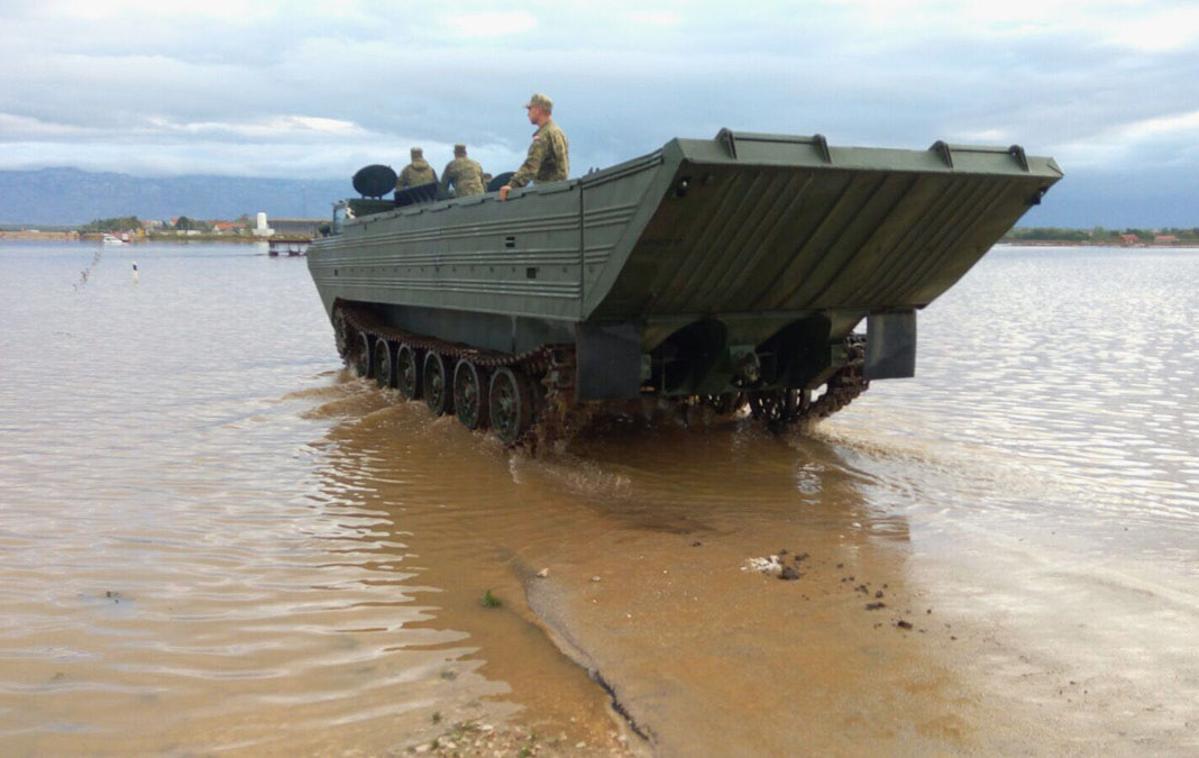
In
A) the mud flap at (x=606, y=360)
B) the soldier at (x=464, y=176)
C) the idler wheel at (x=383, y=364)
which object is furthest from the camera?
the idler wheel at (x=383, y=364)

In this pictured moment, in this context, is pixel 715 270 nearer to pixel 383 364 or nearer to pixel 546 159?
pixel 546 159

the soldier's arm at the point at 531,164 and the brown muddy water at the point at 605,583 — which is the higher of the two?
the soldier's arm at the point at 531,164

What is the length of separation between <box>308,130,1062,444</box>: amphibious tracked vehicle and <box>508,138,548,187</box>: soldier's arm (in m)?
0.24

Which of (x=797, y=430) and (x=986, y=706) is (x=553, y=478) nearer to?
(x=797, y=430)

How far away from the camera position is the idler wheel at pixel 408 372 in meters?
12.2

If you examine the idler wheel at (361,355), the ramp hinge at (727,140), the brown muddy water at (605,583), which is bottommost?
the brown muddy water at (605,583)

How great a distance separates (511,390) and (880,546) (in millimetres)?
3889

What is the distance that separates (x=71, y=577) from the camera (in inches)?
239

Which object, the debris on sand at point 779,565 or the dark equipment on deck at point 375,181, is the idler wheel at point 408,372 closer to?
the dark equipment on deck at point 375,181

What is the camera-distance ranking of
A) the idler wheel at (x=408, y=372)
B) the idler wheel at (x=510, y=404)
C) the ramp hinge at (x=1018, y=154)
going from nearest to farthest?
the ramp hinge at (x=1018, y=154), the idler wheel at (x=510, y=404), the idler wheel at (x=408, y=372)

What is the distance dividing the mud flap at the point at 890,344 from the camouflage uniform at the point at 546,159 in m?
3.06

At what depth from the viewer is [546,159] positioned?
30.6 ft

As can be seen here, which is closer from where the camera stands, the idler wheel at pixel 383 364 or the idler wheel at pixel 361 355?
the idler wheel at pixel 383 364

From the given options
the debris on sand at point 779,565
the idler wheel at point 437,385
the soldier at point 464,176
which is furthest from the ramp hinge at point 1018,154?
the soldier at point 464,176
